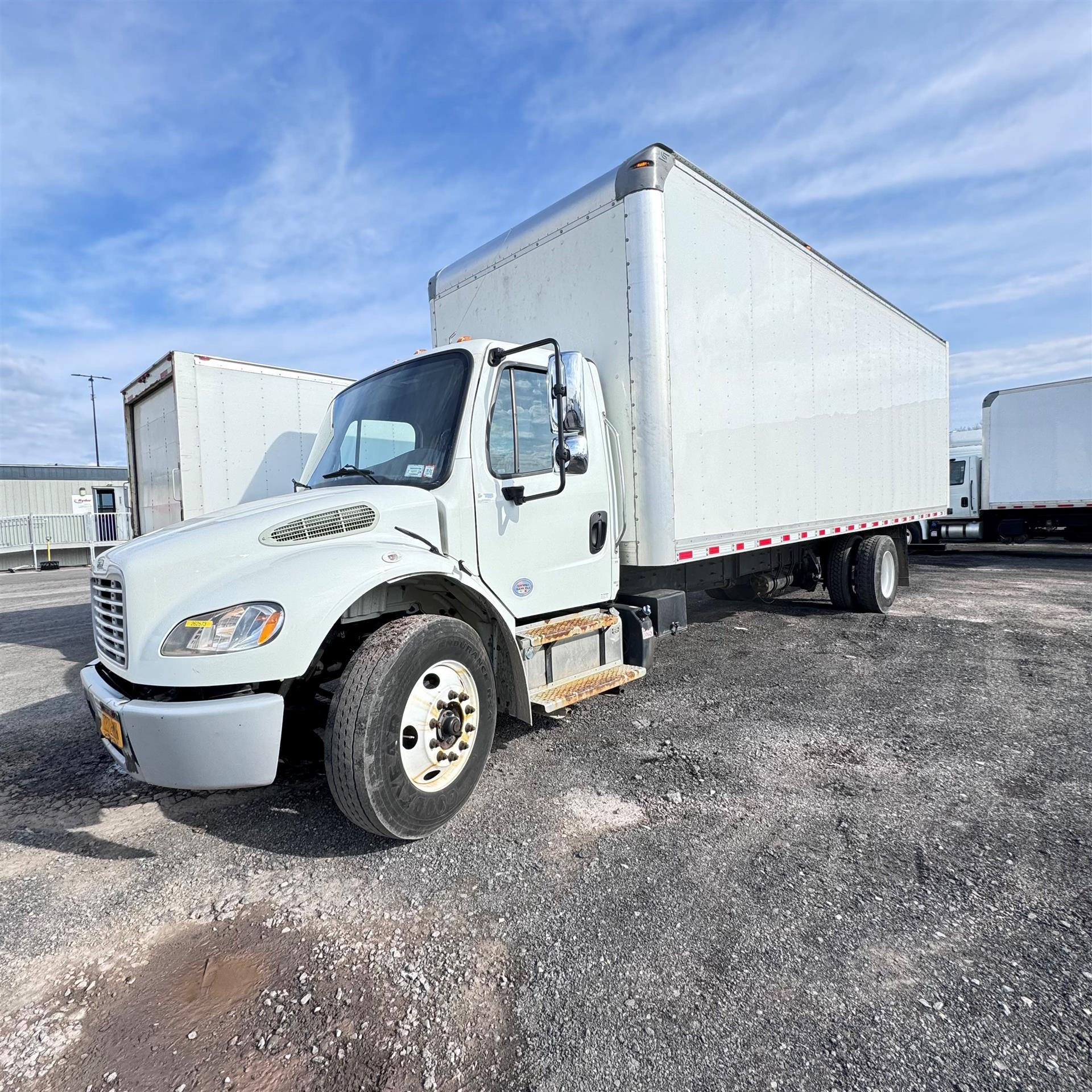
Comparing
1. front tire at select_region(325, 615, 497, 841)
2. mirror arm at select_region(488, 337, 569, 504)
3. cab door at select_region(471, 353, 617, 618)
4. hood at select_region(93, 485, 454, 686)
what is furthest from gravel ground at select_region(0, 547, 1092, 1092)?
mirror arm at select_region(488, 337, 569, 504)

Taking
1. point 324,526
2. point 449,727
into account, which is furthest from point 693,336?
point 449,727

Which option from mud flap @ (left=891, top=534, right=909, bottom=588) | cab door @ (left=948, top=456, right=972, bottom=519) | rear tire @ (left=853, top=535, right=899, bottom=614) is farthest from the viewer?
cab door @ (left=948, top=456, right=972, bottom=519)

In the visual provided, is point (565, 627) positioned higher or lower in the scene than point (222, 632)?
lower

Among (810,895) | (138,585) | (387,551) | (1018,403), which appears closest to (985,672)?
(810,895)

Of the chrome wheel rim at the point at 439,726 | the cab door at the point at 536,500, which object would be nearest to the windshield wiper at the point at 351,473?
the cab door at the point at 536,500

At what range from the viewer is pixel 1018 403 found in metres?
15.4

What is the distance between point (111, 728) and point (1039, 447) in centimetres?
1851

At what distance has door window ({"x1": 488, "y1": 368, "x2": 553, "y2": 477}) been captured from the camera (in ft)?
12.4

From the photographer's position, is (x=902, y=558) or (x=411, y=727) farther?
(x=902, y=558)

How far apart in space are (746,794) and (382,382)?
3.35m

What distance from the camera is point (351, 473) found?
3.89 metres

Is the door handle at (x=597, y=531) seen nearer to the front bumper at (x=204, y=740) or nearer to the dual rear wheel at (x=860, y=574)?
the front bumper at (x=204, y=740)

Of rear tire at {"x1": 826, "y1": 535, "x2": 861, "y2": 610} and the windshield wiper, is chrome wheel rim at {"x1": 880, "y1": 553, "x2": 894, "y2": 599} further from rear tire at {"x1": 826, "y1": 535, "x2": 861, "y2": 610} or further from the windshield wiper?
the windshield wiper

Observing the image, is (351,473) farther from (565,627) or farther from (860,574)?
(860,574)
